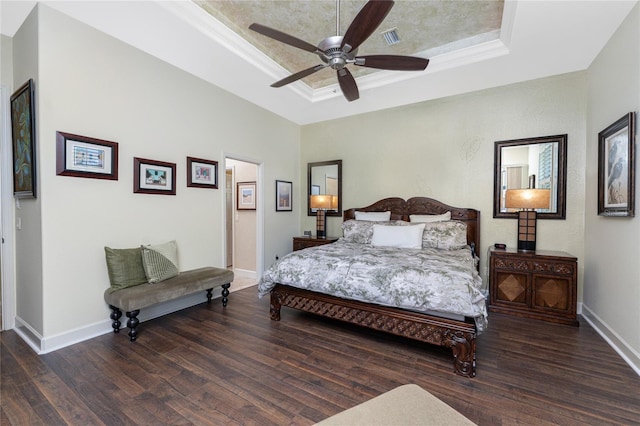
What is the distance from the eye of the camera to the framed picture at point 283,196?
524cm

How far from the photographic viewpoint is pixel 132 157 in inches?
121

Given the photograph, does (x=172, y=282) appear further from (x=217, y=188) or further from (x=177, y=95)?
(x=177, y=95)

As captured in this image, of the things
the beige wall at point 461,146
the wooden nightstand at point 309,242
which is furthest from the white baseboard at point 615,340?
the wooden nightstand at point 309,242

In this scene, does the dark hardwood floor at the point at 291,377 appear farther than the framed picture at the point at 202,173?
No

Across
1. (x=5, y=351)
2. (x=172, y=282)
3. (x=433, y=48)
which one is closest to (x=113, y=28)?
(x=172, y=282)

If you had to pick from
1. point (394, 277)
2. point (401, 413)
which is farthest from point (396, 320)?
point (401, 413)

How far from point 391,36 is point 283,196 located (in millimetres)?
3157

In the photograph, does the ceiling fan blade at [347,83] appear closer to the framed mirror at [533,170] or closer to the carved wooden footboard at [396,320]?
the carved wooden footboard at [396,320]

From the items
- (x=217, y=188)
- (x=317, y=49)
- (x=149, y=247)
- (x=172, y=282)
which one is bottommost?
(x=172, y=282)

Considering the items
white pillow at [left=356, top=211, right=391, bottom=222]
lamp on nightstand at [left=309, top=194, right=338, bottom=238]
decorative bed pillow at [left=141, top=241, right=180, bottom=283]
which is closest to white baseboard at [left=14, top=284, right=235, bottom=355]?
decorative bed pillow at [left=141, top=241, right=180, bottom=283]

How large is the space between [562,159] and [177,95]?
16.3ft

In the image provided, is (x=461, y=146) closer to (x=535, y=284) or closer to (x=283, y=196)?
(x=535, y=284)

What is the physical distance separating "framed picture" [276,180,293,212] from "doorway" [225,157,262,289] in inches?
17.4

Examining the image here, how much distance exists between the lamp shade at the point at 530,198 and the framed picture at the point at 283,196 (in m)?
3.63
